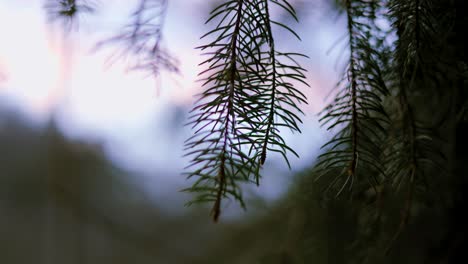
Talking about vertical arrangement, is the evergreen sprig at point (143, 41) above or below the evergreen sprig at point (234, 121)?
above

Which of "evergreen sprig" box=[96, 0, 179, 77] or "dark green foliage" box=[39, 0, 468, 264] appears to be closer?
"dark green foliage" box=[39, 0, 468, 264]

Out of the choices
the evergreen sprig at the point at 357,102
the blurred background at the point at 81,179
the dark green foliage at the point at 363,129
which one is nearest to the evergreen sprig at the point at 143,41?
the dark green foliage at the point at 363,129

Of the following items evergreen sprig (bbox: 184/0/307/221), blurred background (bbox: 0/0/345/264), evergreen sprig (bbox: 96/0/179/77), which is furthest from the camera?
blurred background (bbox: 0/0/345/264)

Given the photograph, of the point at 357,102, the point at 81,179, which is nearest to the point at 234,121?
the point at 357,102

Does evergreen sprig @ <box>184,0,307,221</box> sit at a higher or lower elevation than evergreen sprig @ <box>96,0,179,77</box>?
lower

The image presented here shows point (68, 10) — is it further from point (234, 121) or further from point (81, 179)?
point (81, 179)

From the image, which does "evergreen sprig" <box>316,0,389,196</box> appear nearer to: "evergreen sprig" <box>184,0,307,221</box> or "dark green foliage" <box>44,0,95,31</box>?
"evergreen sprig" <box>184,0,307,221</box>

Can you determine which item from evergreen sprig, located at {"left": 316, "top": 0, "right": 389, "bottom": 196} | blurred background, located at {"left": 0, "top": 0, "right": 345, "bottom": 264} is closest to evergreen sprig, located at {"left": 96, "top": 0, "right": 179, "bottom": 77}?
evergreen sprig, located at {"left": 316, "top": 0, "right": 389, "bottom": 196}

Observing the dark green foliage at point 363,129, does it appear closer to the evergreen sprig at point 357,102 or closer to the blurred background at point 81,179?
the evergreen sprig at point 357,102

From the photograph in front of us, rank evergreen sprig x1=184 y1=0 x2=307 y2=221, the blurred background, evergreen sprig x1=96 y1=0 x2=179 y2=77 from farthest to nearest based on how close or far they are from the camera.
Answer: the blurred background
evergreen sprig x1=96 y1=0 x2=179 y2=77
evergreen sprig x1=184 y1=0 x2=307 y2=221

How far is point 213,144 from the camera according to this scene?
15 centimetres

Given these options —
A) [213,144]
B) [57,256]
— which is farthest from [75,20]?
[57,256]

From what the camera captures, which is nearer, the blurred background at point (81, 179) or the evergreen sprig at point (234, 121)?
the evergreen sprig at point (234, 121)

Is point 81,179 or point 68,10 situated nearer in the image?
point 68,10
